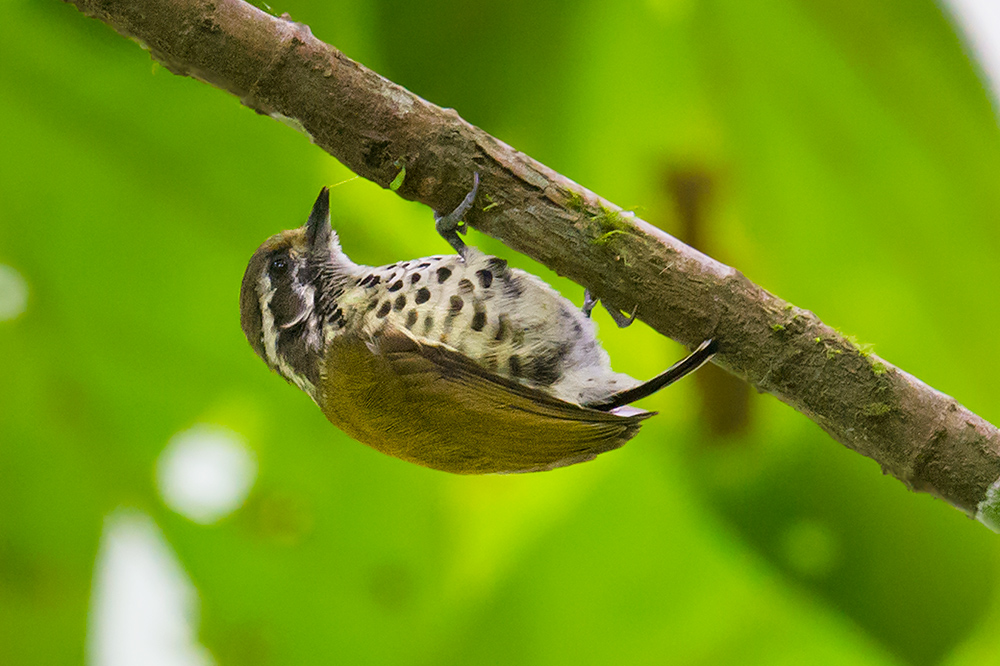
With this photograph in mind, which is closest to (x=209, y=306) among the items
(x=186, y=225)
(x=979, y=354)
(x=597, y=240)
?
(x=186, y=225)

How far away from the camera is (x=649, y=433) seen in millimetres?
2934

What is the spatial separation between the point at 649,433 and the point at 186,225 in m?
1.90

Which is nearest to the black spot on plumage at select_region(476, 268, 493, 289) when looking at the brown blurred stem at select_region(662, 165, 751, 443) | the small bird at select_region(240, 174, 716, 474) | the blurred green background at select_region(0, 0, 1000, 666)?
the small bird at select_region(240, 174, 716, 474)

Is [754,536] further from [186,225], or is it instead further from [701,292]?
[186,225]

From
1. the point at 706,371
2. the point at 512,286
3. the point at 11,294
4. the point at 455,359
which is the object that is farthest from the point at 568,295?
the point at 11,294

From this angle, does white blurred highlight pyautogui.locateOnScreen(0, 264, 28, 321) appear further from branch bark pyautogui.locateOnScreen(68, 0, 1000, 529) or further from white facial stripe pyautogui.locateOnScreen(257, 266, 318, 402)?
branch bark pyautogui.locateOnScreen(68, 0, 1000, 529)

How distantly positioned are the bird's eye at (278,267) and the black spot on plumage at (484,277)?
1.78 feet

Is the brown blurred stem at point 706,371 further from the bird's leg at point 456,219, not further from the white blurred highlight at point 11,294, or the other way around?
the white blurred highlight at point 11,294

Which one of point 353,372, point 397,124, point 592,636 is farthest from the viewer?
point 592,636

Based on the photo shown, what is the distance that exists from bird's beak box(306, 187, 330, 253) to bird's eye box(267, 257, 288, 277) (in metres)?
0.08

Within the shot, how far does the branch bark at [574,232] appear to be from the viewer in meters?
1.54

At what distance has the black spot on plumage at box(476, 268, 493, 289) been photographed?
1792mm

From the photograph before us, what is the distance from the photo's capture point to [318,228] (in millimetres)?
2000

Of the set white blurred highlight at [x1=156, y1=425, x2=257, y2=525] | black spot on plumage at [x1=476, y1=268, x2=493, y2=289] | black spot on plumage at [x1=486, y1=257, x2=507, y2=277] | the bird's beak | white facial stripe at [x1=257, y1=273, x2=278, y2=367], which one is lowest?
white blurred highlight at [x1=156, y1=425, x2=257, y2=525]
